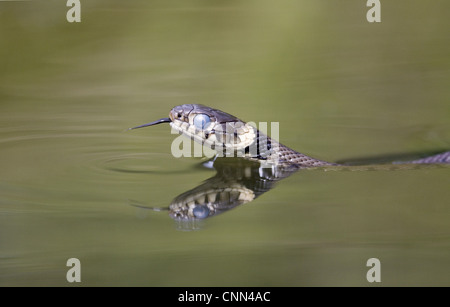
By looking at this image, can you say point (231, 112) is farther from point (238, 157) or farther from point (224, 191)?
point (224, 191)

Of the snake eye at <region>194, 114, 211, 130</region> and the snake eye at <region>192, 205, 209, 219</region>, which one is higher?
the snake eye at <region>194, 114, 211, 130</region>

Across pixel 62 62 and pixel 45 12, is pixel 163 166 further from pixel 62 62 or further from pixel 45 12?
pixel 45 12

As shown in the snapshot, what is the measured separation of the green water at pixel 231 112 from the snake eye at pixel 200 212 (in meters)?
0.11

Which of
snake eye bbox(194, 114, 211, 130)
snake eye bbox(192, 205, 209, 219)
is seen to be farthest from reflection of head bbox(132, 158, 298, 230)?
snake eye bbox(194, 114, 211, 130)

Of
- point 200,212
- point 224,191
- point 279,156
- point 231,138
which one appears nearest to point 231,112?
point 279,156

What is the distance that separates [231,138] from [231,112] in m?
1.75

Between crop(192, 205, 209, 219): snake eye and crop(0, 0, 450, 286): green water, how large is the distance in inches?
4.4

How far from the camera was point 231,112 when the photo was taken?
7.30m

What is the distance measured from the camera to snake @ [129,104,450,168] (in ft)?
18.1

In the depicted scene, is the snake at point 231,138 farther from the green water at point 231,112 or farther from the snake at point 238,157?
the green water at point 231,112

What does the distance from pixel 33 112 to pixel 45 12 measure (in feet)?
10.5

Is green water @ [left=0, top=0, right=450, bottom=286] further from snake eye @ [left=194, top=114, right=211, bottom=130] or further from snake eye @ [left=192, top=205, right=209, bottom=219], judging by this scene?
snake eye @ [left=194, top=114, right=211, bottom=130]

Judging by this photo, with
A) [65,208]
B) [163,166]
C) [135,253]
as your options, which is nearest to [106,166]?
[163,166]

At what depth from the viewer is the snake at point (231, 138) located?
5.53 metres
